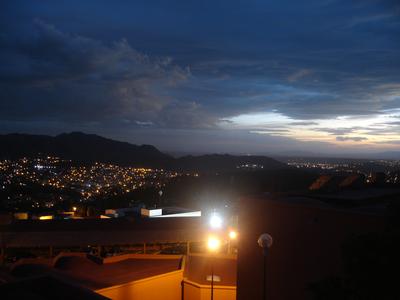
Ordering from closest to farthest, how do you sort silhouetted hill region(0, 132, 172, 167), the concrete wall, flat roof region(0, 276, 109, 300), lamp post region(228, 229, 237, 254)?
flat roof region(0, 276, 109, 300)
the concrete wall
lamp post region(228, 229, 237, 254)
silhouetted hill region(0, 132, 172, 167)

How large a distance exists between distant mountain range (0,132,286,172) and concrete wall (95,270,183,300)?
6772 cm

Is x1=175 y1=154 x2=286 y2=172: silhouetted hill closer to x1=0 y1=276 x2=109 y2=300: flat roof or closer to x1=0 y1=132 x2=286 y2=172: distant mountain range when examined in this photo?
x1=0 y1=132 x2=286 y2=172: distant mountain range

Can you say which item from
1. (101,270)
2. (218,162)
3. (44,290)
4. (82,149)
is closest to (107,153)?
(82,149)

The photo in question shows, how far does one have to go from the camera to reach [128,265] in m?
12.3

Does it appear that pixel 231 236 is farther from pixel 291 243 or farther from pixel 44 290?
pixel 44 290

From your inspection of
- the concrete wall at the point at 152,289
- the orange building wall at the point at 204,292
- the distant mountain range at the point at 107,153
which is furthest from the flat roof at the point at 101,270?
the distant mountain range at the point at 107,153

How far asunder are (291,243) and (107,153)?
89483 millimetres

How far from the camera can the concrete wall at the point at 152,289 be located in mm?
9500

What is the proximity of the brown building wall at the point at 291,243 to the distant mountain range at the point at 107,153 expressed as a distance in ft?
223

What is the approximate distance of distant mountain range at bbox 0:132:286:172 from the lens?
263ft

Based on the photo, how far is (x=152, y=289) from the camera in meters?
10.3

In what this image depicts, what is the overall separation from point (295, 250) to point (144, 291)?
3.88 meters

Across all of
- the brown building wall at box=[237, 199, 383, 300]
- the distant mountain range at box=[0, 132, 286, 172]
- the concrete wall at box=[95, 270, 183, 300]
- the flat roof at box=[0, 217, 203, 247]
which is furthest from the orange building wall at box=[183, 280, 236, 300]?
the distant mountain range at box=[0, 132, 286, 172]

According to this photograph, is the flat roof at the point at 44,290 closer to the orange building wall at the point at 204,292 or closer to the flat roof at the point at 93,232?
the orange building wall at the point at 204,292
